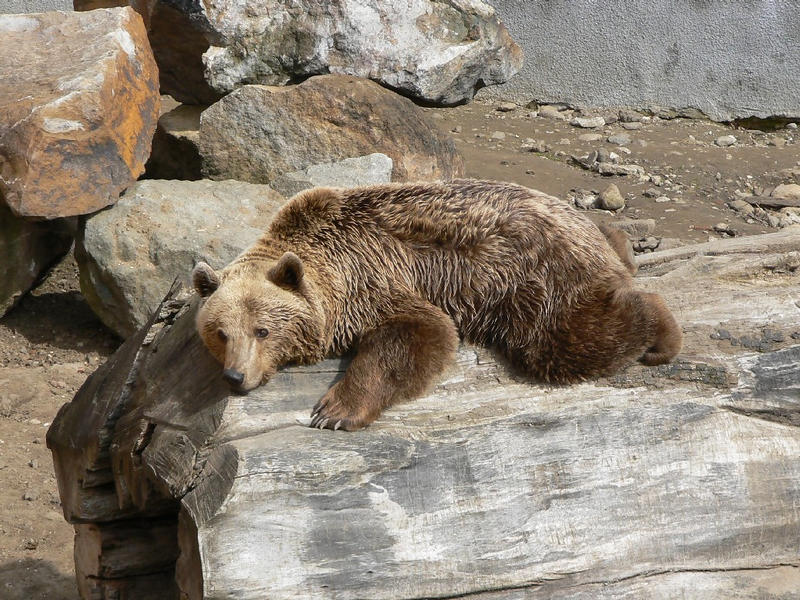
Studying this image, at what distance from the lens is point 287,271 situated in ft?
13.3

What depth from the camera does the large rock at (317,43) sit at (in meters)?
9.08

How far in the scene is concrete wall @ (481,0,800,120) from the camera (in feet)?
37.1

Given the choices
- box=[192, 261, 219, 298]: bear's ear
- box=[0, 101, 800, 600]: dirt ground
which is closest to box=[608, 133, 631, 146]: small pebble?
box=[0, 101, 800, 600]: dirt ground

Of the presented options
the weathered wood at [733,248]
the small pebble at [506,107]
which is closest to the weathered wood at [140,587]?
the weathered wood at [733,248]

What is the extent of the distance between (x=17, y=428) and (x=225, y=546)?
423 centimetres

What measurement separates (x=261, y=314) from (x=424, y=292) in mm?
822

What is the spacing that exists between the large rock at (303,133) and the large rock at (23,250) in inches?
59.3

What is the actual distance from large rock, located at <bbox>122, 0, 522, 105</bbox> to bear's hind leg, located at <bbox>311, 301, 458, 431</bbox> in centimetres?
567

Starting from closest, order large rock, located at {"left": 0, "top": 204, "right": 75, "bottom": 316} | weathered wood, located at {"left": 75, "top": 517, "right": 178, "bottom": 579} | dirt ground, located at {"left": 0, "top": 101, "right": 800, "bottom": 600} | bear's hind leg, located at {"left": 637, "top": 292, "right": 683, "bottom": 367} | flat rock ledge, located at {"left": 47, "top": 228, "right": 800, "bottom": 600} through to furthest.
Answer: flat rock ledge, located at {"left": 47, "top": 228, "right": 800, "bottom": 600} < bear's hind leg, located at {"left": 637, "top": 292, "right": 683, "bottom": 367} < weathered wood, located at {"left": 75, "top": 517, "right": 178, "bottom": 579} < dirt ground, located at {"left": 0, "top": 101, "right": 800, "bottom": 600} < large rock, located at {"left": 0, "top": 204, "right": 75, "bottom": 316}

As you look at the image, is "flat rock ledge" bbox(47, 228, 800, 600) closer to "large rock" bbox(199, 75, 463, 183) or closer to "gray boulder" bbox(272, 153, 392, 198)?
"gray boulder" bbox(272, 153, 392, 198)

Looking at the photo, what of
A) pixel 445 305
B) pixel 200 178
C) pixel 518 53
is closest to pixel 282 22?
pixel 200 178

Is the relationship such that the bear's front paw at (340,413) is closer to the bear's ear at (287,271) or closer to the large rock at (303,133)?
the bear's ear at (287,271)

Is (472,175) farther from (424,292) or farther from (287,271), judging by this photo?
(287,271)

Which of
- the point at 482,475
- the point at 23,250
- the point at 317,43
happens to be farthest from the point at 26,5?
the point at 482,475
